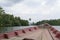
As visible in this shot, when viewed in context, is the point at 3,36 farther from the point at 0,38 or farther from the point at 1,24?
the point at 1,24

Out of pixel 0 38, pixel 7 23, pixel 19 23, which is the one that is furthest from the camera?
pixel 19 23

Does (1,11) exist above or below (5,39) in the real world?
above

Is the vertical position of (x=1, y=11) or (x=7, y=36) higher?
(x=1, y=11)

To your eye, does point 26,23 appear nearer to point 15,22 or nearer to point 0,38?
point 15,22

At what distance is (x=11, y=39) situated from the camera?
9336 millimetres

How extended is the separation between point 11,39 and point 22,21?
86.0 metres

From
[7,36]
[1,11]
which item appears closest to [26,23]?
[1,11]

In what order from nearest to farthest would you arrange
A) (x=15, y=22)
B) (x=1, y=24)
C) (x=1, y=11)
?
(x=1, y=24) < (x=1, y=11) < (x=15, y=22)

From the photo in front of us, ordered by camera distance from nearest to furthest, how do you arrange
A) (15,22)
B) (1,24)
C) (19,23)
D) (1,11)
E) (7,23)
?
1. (1,24)
2. (1,11)
3. (7,23)
4. (15,22)
5. (19,23)

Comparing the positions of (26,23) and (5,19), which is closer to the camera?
(5,19)

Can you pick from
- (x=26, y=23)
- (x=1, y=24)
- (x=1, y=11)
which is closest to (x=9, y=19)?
(x=1, y=11)

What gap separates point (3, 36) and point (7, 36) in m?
0.33

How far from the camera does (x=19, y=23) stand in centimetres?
9388

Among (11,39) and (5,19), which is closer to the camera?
(11,39)
